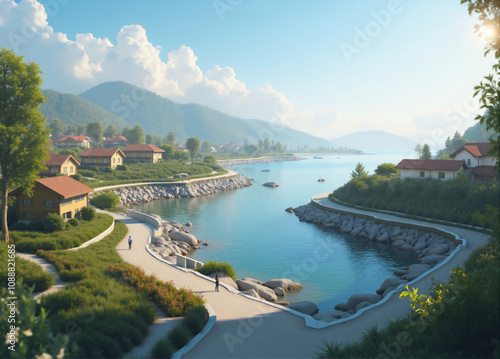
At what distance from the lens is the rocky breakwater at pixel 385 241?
21.6 meters

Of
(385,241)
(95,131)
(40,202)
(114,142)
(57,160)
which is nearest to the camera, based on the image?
(40,202)

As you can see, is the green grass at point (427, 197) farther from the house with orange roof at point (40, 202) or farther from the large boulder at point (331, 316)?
the house with orange roof at point (40, 202)

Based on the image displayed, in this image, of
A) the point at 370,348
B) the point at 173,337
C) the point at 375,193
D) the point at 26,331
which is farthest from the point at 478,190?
the point at 26,331

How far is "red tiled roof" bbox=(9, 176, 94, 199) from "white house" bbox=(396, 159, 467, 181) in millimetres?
48706

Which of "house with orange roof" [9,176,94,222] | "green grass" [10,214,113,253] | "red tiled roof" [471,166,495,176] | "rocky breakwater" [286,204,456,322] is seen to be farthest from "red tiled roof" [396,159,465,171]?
"house with orange roof" [9,176,94,222]

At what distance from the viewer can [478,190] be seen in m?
41.0

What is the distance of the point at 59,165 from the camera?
2554 inches

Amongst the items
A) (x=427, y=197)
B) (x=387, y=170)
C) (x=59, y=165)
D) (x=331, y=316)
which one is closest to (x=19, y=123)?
(x=331, y=316)

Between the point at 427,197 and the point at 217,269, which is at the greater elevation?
the point at 427,197

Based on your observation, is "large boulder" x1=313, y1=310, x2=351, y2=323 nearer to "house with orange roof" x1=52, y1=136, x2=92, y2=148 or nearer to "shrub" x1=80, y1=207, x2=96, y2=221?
"shrub" x1=80, y1=207, x2=96, y2=221

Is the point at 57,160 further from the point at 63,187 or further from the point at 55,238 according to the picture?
the point at 55,238

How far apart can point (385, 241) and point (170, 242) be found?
2511cm

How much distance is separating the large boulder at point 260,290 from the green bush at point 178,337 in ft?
32.3

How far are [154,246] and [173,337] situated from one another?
2009cm
